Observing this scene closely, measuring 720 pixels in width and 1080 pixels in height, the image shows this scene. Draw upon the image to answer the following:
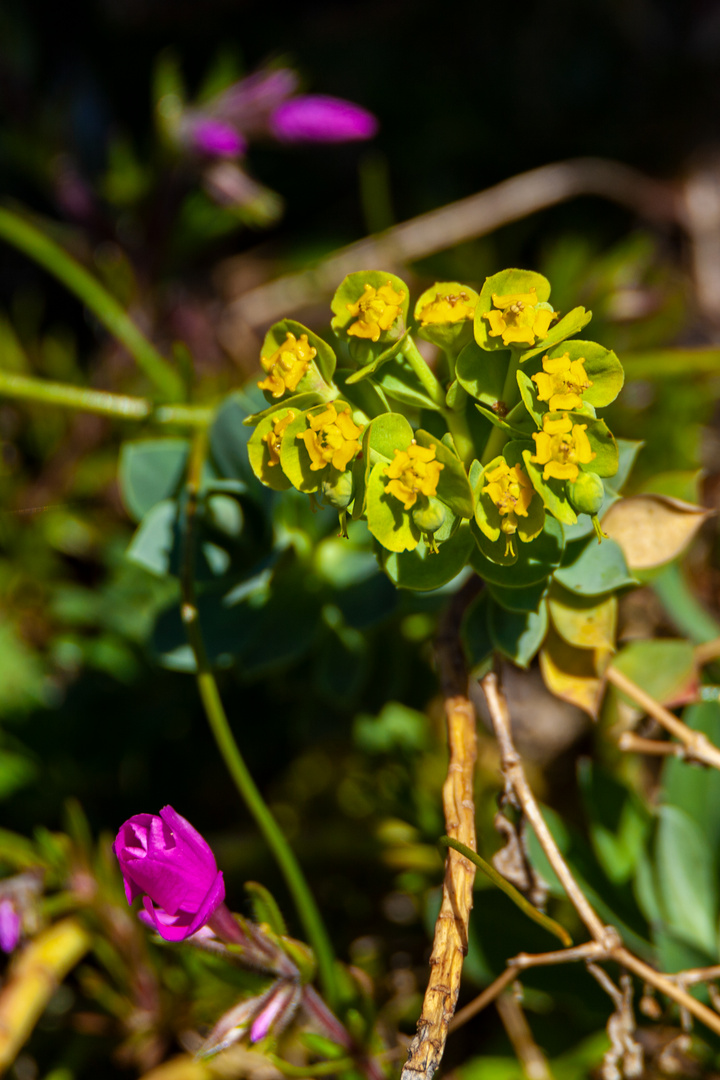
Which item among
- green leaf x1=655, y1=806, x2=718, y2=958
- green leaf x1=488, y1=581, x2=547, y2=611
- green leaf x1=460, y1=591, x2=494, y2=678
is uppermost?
green leaf x1=488, y1=581, x2=547, y2=611

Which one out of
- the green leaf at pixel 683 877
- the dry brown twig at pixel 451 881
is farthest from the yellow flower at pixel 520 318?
the green leaf at pixel 683 877

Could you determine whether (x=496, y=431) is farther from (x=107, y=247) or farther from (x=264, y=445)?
(x=107, y=247)

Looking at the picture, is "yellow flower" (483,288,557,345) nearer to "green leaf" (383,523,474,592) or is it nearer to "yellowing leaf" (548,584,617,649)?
"green leaf" (383,523,474,592)

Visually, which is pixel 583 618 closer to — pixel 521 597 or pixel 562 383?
pixel 521 597

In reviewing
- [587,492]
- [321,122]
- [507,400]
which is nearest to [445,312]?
[507,400]

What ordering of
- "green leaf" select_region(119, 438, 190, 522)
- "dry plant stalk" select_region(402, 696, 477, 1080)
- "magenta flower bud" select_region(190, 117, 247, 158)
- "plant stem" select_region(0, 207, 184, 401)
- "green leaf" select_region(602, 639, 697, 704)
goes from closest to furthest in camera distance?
"dry plant stalk" select_region(402, 696, 477, 1080)
"green leaf" select_region(602, 639, 697, 704)
"green leaf" select_region(119, 438, 190, 522)
"plant stem" select_region(0, 207, 184, 401)
"magenta flower bud" select_region(190, 117, 247, 158)

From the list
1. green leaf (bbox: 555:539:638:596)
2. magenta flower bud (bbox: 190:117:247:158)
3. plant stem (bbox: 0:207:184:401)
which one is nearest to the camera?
green leaf (bbox: 555:539:638:596)

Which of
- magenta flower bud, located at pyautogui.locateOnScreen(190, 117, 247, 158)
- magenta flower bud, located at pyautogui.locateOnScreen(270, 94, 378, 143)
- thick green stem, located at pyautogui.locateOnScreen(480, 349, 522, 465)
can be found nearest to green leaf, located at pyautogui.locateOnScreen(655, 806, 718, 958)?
thick green stem, located at pyautogui.locateOnScreen(480, 349, 522, 465)
